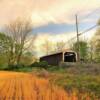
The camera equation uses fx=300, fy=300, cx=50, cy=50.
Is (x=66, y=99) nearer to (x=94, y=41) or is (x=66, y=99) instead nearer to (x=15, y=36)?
(x=94, y=41)

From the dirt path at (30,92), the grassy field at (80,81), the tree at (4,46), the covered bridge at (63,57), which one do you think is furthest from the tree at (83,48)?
the dirt path at (30,92)

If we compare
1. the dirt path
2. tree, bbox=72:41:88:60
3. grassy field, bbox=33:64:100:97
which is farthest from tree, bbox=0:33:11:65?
the dirt path

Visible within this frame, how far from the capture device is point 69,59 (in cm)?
5594

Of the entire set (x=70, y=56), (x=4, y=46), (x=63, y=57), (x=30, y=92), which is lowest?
(x=30, y=92)

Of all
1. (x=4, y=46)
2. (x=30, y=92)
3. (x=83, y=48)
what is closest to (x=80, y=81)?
(x=30, y=92)

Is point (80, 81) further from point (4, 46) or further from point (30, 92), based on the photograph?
point (4, 46)

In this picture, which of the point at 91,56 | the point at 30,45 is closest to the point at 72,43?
the point at 91,56

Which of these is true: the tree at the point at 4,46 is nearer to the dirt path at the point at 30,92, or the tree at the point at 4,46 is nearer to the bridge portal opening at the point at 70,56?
the bridge portal opening at the point at 70,56

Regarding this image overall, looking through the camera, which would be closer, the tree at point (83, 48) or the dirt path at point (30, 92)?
the dirt path at point (30, 92)

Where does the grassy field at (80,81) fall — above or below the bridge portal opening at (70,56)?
below

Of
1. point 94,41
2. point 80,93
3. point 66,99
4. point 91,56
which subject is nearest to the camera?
point 66,99

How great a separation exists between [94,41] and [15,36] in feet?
67.9

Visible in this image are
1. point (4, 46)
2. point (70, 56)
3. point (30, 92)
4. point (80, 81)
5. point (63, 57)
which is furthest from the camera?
point (4, 46)

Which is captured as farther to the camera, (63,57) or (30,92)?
(63,57)
